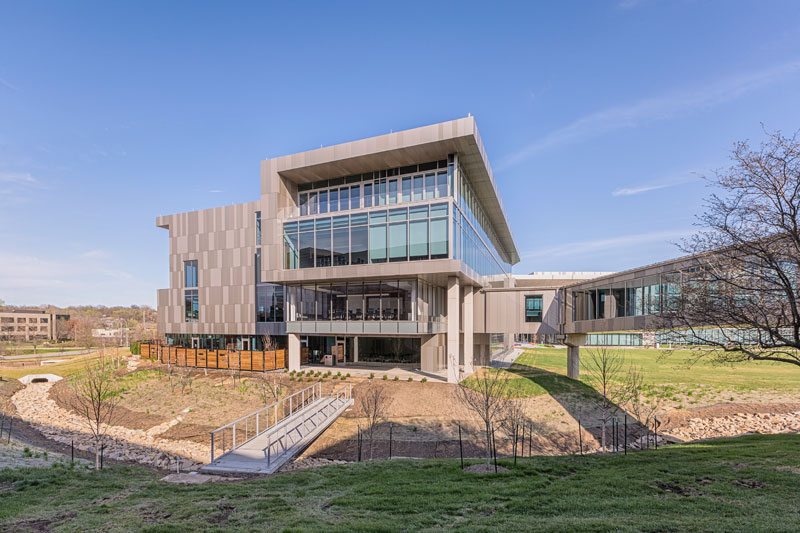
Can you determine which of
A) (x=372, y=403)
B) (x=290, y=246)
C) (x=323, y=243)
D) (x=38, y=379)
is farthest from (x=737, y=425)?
(x=38, y=379)

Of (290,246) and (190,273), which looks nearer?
(290,246)

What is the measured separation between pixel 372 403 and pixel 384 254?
9.89 meters

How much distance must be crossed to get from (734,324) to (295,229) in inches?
1041

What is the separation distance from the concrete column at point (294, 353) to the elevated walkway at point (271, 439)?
857cm

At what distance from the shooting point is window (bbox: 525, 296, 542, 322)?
31.2 metres

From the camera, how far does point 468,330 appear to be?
3075 centimetres

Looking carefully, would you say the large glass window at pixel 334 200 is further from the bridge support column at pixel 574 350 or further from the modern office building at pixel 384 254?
the bridge support column at pixel 574 350

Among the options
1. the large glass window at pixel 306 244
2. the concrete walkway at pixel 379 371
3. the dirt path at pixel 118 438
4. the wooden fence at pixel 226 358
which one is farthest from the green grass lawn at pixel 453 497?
the wooden fence at pixel 226 358

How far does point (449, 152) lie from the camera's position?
1073 inches

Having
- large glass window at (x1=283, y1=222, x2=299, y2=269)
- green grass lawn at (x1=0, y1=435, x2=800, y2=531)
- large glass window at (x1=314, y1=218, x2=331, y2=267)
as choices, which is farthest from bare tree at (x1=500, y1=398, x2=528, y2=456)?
large glass window at (x1=283, y1=222, x2=299, y2=269)

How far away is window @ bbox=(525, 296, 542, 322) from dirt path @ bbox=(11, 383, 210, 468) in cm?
2343

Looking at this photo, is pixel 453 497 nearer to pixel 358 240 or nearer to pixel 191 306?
pixel 358 240

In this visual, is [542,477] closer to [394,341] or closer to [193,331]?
[394,341]

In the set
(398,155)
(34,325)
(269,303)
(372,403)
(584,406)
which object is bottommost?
(34,325)
